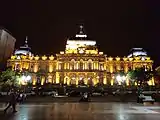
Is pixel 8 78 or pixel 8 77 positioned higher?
pixel 8 77

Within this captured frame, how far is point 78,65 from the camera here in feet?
349

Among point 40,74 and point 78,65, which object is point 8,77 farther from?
point 78,65

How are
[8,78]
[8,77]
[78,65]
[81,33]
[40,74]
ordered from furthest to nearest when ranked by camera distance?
[81,33] < [40,74] < [78,65] < [8,78] < [8,77]

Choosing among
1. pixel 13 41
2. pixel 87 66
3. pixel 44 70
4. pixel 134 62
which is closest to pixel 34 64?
pixel 44 70

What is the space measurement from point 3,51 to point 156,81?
2963 inches

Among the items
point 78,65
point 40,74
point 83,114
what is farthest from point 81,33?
point 83,114

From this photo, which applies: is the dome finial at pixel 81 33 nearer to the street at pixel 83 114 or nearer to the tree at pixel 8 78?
the tree at pixel 8 78

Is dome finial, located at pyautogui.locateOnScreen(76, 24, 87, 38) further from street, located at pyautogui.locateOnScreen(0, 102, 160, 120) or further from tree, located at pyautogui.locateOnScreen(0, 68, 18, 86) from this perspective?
street, located at pyautogui.locateOnScreen(0, 102, 160, 120)

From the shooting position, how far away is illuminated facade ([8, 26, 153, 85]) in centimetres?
10312

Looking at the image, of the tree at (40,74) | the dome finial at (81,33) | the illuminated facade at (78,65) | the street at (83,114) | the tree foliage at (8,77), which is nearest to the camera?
the street at (83,114)

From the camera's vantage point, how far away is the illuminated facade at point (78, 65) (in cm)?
10312

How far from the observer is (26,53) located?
119 m

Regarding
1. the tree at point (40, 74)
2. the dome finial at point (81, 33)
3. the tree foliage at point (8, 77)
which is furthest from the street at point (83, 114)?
the dome finial at point (81, 33)

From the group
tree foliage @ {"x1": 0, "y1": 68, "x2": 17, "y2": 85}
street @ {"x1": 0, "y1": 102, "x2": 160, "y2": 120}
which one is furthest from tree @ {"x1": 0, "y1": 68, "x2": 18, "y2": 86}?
street @ {"x1": 0, "y1": 102, "x2": 160, "y2": 120}
